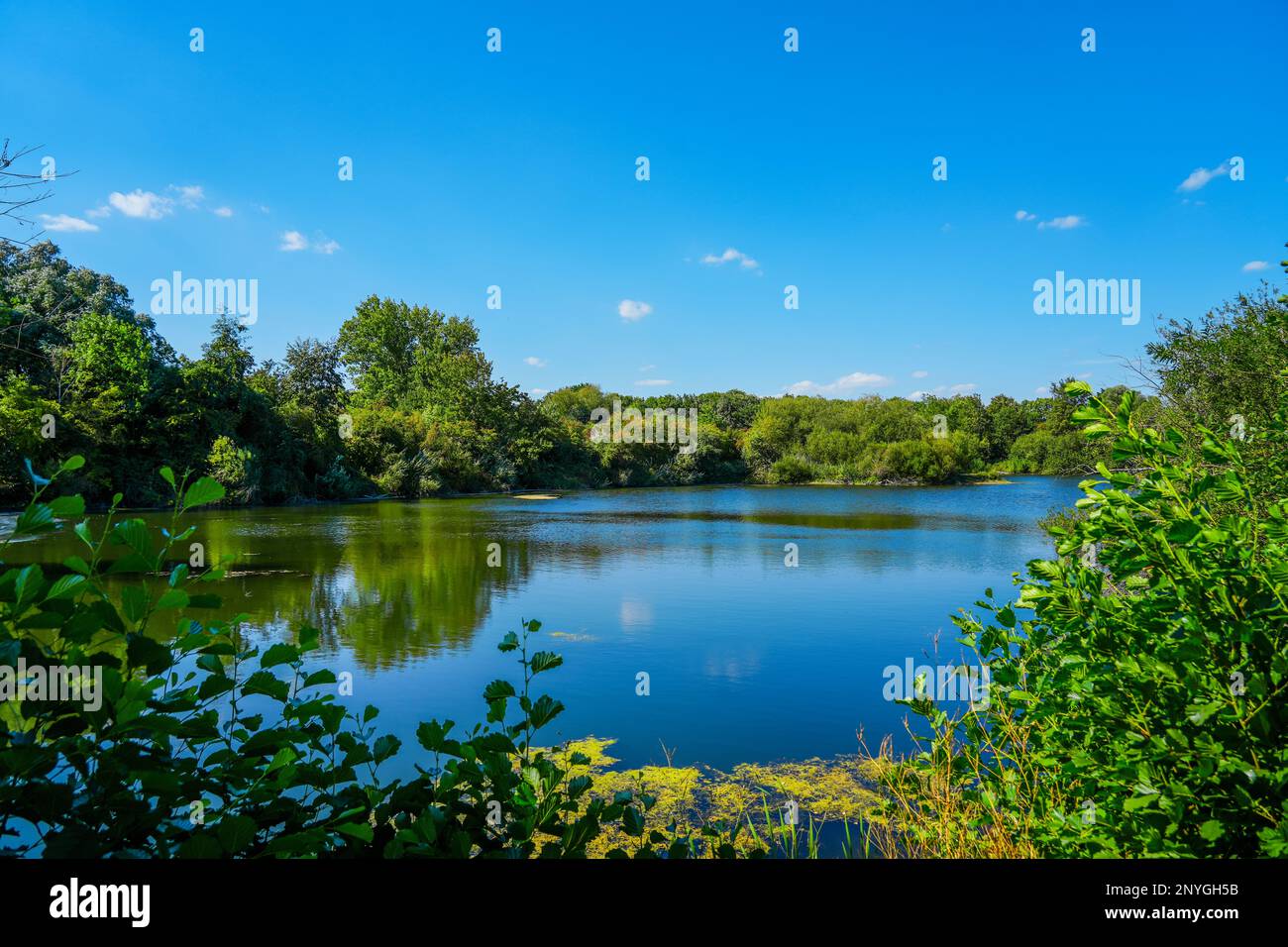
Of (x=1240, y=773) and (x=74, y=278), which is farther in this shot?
(x=74, y=278)

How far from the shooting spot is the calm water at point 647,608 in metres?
7.66

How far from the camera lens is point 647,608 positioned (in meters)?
12.9

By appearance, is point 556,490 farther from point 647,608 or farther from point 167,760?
point 167,760

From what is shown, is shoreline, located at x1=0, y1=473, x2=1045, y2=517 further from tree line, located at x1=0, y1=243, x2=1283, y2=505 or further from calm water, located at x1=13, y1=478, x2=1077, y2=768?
calm water, located at x1=13, y1=478, x2=1077, y2=768

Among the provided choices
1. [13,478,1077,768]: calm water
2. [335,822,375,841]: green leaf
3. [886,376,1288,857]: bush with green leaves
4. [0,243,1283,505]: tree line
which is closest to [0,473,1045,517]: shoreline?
[0,243,1283,505]: tree line

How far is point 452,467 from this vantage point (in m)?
46.6

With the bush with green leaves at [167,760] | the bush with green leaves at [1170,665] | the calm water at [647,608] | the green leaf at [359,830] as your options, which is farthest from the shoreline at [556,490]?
the bush with green leaves at [1170,665]

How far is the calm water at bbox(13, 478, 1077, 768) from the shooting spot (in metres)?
7.66

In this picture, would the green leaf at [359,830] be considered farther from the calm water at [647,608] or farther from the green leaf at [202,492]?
the calm water at [647,608]

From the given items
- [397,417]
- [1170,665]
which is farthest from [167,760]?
[397,417]

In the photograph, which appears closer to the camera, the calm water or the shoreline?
the calm water
